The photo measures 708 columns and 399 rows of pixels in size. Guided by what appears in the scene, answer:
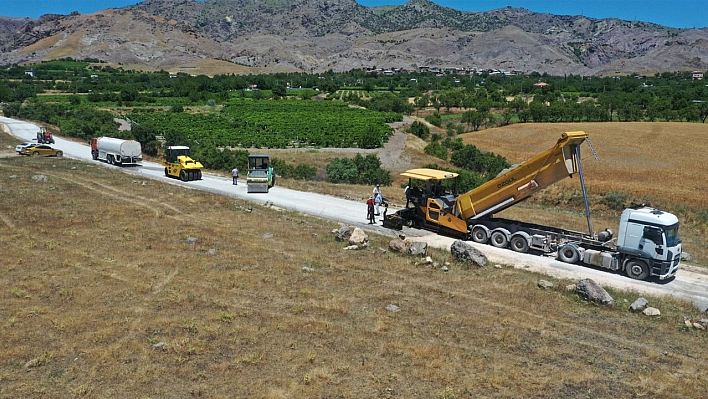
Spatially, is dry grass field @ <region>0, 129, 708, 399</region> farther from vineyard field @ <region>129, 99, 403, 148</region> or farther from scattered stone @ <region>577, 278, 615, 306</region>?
vineyard field @ <region>129, 99, 403, 148</region>

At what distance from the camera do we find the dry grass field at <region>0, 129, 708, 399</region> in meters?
11.8

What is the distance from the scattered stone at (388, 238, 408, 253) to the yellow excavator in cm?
297

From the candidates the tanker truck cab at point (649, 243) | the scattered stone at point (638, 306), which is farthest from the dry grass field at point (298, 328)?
the tanker truck cab at point (649, 243)

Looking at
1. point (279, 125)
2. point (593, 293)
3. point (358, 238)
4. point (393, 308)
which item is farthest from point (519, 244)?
point (279, 125)

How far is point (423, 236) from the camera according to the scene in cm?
2433

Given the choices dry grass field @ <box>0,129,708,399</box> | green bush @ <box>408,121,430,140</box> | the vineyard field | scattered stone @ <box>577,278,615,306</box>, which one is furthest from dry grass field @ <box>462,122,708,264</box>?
the vineyard field

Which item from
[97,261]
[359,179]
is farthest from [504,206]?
[359,179]

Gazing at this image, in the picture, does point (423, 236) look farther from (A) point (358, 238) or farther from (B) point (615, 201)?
(B) point (615, 201)

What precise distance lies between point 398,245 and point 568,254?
6590 mm

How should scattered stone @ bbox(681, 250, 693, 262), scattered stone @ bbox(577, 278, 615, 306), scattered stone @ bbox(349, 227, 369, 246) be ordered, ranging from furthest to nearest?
scattered stone @ bbox(349, 227, 369, 246), scattered stone @ bbox(681, 250, 693, 262), scattered stone @ bbox(577, 278, 615, 306)

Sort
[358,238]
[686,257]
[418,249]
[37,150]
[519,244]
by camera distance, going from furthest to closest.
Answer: [37,150] < [358,238] < [519,244] < [686,257] < [418,249]

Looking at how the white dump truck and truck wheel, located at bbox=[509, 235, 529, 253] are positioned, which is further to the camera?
the white dump truck

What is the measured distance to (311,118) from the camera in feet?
308

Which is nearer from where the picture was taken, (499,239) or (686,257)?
(686,257)
